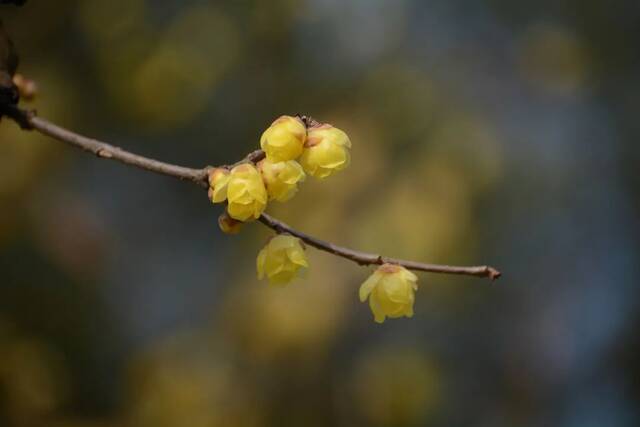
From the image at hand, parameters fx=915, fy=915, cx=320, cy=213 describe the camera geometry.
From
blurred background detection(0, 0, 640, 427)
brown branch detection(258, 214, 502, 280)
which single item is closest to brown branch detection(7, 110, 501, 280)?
brown branch detection(258, 214, 502, 280)

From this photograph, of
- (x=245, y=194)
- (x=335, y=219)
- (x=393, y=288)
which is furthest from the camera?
(x=335, y=219)

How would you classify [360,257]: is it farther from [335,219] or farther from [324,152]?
[335,219]

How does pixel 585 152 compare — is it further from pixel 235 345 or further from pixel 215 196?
pixel 215 196

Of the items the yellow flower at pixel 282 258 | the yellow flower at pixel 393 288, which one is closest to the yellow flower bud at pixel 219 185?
the yellow flower at pixel 282 258

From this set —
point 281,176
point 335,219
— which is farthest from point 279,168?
point 335,219

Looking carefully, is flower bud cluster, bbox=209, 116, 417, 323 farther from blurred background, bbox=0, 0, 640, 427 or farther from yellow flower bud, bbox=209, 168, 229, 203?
blurred background, bbox=0, 0, 640, 427

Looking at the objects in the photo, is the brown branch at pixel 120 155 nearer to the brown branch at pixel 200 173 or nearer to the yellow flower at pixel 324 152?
the brown branch at pixel 200 173

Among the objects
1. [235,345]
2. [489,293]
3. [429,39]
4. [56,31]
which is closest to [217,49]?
[56,31]
